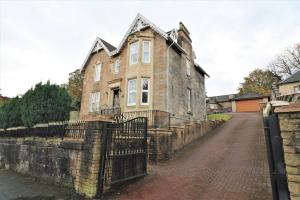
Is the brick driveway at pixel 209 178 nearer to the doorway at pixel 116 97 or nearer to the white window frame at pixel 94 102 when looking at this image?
the doorway at pixel 116 97

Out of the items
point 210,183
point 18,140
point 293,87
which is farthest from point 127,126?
point 293,87

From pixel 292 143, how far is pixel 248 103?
129 feet

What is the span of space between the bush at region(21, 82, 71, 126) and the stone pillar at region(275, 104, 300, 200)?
9.46 m

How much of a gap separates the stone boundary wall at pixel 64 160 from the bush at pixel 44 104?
112 centimetres

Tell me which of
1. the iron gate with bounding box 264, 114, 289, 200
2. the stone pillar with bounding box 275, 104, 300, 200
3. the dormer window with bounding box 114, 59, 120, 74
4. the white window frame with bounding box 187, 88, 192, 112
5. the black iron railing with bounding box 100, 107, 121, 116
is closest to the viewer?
the stone pillar with bounding box 275, 104, 300, 200

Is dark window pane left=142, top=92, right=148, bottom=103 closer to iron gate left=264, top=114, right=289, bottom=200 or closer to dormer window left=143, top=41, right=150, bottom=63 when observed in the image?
dormer window left=143, top=41, right=150, bottom=63

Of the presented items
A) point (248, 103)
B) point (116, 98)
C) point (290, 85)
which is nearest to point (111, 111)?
point (116, 98)

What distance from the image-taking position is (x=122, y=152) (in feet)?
20.2

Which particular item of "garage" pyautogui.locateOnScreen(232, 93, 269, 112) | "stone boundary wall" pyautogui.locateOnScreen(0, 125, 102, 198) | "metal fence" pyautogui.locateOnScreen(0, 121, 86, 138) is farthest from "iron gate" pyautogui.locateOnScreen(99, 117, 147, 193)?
"garage" pyautogui.locateOnScreen(232, 93, 269, 112)

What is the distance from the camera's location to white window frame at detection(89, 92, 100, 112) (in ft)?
62.4

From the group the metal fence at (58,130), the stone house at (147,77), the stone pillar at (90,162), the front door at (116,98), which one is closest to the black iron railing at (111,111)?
the stone house at (147,77)

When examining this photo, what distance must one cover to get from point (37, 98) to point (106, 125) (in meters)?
5.70

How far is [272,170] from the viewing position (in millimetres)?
3318

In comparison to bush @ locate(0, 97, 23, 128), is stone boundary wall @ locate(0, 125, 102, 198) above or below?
below
